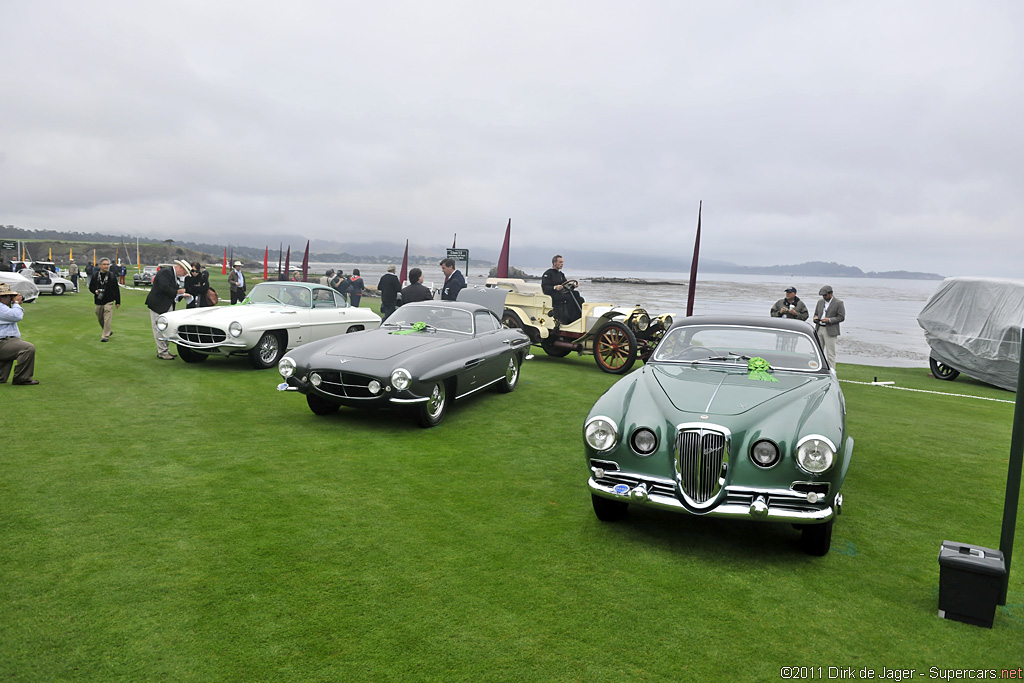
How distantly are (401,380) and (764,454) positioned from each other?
386 cm

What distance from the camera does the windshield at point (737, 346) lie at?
5.27 meters

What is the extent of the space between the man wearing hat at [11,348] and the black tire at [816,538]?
9529 mm

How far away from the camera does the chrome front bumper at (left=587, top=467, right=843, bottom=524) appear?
379 cm

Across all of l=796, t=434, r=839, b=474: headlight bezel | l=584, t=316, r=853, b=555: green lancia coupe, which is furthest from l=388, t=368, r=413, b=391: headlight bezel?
l=796, t=434, r=839, b=474: headlight bezel

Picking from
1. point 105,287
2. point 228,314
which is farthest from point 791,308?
point 105,287

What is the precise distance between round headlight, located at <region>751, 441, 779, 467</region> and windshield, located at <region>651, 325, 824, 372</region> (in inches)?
56.2

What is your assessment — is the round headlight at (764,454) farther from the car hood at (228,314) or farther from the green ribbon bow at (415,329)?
the car hood at (228,314)

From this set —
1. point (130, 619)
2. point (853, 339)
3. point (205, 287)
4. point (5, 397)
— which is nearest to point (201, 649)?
point (130, 619)

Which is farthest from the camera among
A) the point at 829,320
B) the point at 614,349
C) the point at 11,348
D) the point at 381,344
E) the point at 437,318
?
the point at 829,320

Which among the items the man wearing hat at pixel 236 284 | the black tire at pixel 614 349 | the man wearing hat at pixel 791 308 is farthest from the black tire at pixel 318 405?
the man wearing hat at pixel 236 284

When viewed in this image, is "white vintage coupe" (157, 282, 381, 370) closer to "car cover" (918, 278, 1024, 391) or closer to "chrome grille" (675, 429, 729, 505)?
"chrome grille" (675, 429, 729, 505)

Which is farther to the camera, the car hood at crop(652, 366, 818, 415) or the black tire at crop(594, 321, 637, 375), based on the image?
the black tire at crop(594, 321, 637, 375)

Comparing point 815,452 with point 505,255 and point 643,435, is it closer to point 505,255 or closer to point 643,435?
point 643,435

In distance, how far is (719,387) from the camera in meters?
4.68
